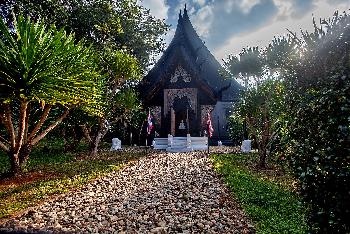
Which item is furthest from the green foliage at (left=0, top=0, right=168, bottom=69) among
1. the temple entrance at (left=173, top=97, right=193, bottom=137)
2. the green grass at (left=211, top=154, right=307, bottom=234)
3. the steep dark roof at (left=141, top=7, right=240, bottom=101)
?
the green grass at (left=211, top=154, right=307, bottom=234)

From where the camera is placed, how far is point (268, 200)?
9.59m

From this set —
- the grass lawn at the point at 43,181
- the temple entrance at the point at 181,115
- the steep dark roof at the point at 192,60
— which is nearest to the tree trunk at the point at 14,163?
the grass lawn at the point at 43,181

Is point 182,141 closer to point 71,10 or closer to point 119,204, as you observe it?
point 71,10

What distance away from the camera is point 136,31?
1099 inches

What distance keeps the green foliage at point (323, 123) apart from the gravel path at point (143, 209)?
283cm

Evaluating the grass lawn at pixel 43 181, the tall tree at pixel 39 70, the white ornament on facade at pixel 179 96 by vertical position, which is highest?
the white ornament on facade at pixel 179 96

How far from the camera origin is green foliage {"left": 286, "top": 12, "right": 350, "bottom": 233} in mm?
4320

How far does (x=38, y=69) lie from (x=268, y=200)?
25.5 ft

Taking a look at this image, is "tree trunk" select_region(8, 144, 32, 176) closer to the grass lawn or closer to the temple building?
the grass lawn

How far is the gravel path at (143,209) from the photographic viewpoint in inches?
278

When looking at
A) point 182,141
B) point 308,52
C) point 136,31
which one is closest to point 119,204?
point 308,52

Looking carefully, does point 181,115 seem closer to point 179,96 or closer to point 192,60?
point 179,96

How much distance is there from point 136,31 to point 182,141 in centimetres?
1108

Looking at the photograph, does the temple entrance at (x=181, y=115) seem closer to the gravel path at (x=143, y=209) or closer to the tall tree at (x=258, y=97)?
the tall tree at (x=258, y=97)
